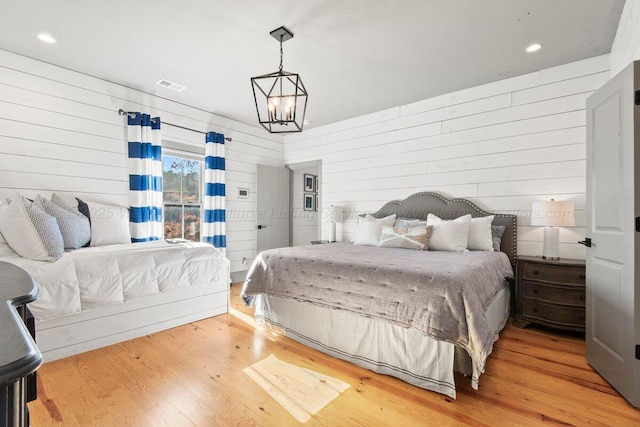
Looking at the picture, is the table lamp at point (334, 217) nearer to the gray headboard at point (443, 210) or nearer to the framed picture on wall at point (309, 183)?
the gray headboard at point (443, 210)

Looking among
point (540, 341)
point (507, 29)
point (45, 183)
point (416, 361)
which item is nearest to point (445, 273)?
point (416, 361)

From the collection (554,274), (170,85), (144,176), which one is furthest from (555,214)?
(144,176)

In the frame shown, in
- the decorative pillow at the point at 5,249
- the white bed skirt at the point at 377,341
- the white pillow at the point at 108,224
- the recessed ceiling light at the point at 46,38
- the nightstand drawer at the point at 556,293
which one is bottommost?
the white bed skirt at the point at 377,341

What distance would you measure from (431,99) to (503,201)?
1.61 meters

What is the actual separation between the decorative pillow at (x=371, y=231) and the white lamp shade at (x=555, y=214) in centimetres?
152

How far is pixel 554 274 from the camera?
2777mm

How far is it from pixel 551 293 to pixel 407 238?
1.37 meters

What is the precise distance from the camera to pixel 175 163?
4.34 meters

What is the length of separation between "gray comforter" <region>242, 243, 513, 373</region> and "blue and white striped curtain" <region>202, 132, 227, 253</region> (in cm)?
181

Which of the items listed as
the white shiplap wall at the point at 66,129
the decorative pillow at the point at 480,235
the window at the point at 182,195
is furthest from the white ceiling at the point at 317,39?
the decorative pillow at the point at 480,235

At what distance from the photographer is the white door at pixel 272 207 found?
17.0 ft

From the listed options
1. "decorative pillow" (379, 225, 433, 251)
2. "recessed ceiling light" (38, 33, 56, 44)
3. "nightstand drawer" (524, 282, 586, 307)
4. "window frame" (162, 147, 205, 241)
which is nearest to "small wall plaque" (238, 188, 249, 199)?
"window frame" (162, 147, 205, 241)

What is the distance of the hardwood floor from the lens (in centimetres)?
166

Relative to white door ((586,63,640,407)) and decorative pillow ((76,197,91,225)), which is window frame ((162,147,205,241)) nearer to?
decorative pillow ((76,197,91,225))
